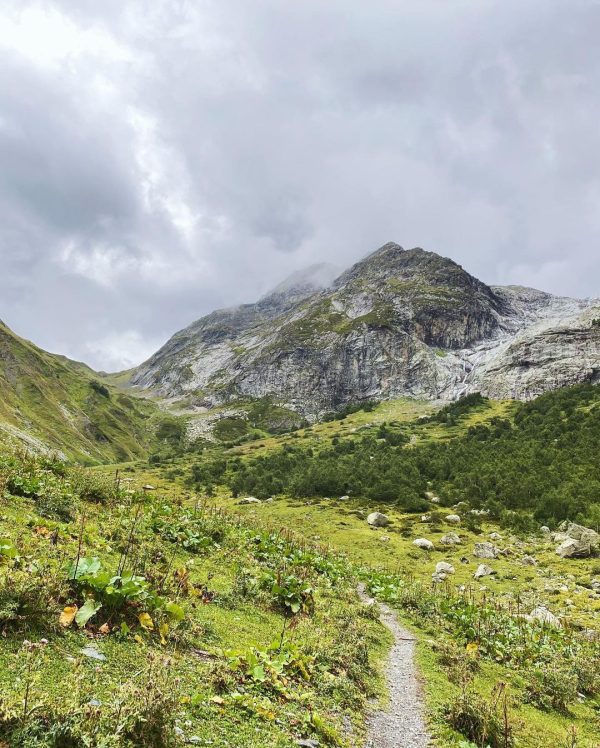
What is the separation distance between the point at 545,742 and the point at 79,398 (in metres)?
214

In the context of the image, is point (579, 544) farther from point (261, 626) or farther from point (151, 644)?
point (151, 644)

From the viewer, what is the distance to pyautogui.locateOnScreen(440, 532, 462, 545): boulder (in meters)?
50.5

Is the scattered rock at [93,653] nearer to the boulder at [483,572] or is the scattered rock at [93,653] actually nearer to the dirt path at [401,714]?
the dirt path at [401,714]

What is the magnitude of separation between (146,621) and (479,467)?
82.9 metres

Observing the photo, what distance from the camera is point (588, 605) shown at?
27969mm

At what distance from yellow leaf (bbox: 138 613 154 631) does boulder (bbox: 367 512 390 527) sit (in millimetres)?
57304

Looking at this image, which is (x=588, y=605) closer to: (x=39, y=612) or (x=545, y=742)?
(x=545, y=742)

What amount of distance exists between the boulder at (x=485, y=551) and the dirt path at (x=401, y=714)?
30.2m

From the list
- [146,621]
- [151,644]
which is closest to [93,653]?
[151,644]

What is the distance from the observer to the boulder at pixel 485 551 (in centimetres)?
4366

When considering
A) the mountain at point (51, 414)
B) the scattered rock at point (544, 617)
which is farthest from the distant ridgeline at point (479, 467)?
the mountain at point (51, 414)

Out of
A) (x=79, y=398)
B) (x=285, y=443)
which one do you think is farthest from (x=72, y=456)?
(x=79, y=398)

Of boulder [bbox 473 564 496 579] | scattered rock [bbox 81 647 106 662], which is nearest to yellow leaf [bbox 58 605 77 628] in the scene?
scattered rock [bbox 81 647 106 662]

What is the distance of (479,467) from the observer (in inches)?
3241
